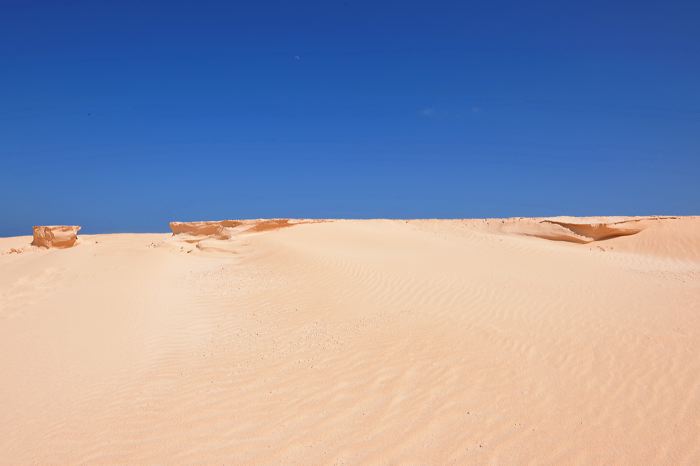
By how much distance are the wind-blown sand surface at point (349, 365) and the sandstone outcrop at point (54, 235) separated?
901 cm

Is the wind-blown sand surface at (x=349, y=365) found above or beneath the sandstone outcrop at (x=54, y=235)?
beneath

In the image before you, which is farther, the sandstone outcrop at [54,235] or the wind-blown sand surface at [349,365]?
the sandstone outcrop at [54,235]

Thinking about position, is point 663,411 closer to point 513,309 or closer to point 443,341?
point 443,341

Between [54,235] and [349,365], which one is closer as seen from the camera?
[349,365]

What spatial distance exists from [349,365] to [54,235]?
20.2m

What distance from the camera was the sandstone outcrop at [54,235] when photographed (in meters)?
19.8

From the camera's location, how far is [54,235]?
1975cm

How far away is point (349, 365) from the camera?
538cm

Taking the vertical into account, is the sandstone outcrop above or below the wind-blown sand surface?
above

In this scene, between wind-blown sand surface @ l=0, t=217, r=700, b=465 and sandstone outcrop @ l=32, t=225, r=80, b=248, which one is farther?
sandstone outcrop @ l=32, t=225, r=80, b=248

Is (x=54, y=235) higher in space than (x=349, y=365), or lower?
higher

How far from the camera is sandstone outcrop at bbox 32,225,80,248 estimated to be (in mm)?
19750

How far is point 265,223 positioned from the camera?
67.3 feet

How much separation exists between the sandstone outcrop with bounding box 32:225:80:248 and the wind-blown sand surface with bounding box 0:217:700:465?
29.6ft
